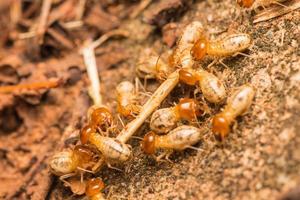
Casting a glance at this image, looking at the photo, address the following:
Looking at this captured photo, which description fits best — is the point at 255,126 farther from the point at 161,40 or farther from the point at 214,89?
the point at 161,40

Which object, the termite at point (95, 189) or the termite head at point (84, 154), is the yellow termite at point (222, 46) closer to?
the termite head at point (84, 154)

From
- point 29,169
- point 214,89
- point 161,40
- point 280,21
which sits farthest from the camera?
point 161,40

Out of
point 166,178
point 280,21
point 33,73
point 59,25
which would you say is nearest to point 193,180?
point 166,178

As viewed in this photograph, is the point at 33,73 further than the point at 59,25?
No

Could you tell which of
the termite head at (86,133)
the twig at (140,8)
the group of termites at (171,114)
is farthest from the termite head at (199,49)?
the twig at (140,8)

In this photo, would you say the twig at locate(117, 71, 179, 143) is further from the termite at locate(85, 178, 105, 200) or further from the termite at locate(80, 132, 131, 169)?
the termite at locate(85, 178, 105, 200)

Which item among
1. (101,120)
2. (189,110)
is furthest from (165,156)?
(101,120)

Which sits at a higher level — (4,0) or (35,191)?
(4,0)
